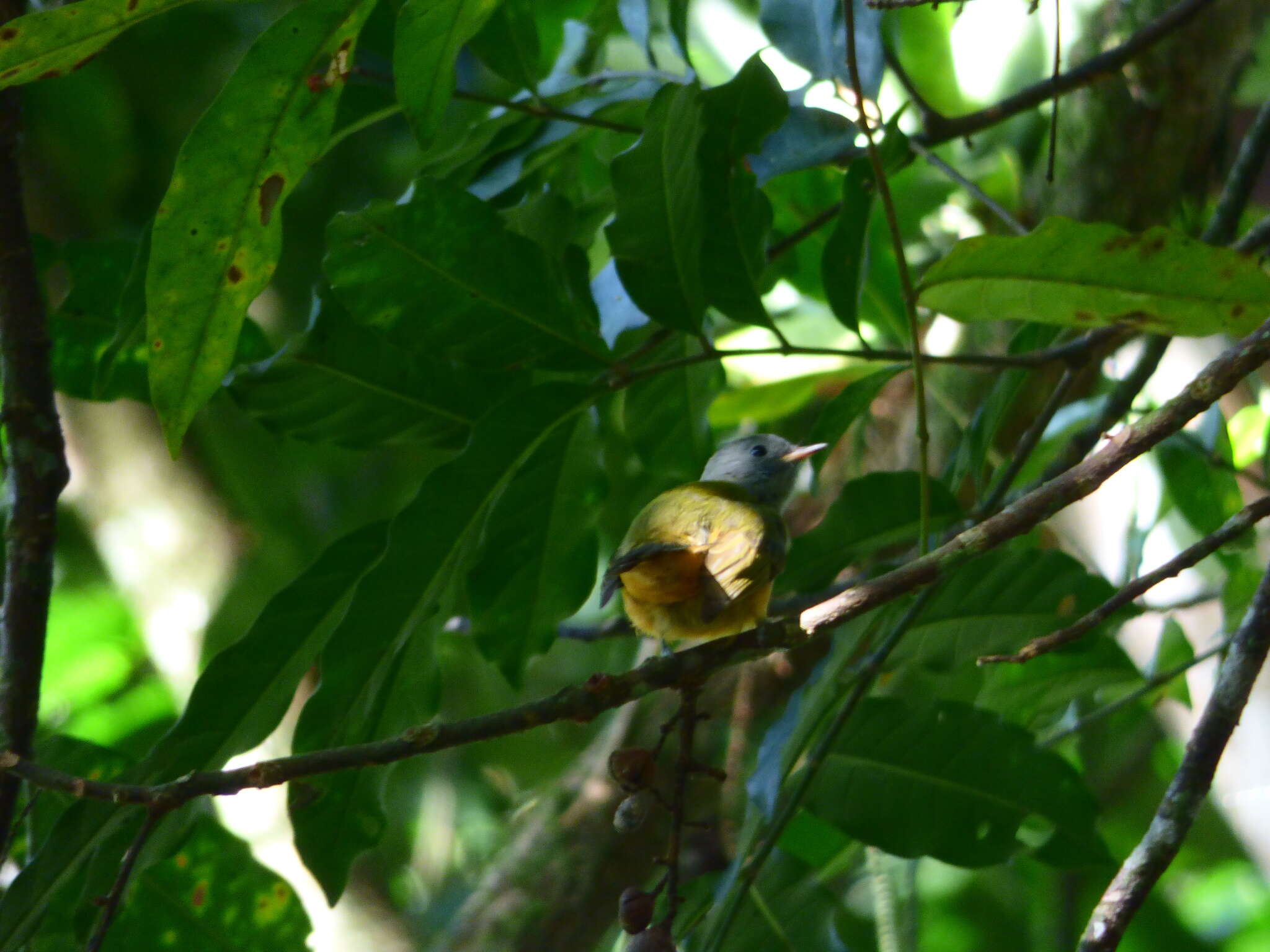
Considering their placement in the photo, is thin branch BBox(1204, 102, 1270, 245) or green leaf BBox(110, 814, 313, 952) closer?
green leaf BBox(110, 814, 313, 952)

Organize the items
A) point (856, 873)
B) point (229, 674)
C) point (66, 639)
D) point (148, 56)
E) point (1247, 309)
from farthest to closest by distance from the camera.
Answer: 1. point (148, 56)
2. point (66, 639)
3. point (856, 873)
4. point (229, 674)
5. point (1247, 309)

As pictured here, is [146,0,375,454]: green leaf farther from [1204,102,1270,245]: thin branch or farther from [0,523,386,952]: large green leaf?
[1204,102,1270,245]: thin branch

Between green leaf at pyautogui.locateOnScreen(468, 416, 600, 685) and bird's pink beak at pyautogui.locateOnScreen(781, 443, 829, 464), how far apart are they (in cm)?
38

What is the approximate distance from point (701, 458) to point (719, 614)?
32 cm

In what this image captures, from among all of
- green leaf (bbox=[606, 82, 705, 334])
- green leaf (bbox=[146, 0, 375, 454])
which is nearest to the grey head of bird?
green leaf (bbox=[606, 82, 705, 334])

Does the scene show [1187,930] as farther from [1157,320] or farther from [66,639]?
[66,639]

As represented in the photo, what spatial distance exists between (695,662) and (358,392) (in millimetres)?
860

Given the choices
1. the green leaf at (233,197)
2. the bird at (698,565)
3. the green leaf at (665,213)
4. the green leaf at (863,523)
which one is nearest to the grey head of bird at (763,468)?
the bird at (698,565)

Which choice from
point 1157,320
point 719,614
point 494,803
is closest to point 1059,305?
point 1157,320

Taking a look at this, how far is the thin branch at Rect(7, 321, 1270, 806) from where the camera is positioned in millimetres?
1281

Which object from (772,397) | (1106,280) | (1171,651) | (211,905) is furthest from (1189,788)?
(772,397)

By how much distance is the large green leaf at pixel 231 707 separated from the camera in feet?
5.03

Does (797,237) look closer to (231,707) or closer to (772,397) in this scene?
(772,397)

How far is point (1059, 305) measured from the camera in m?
1.70
